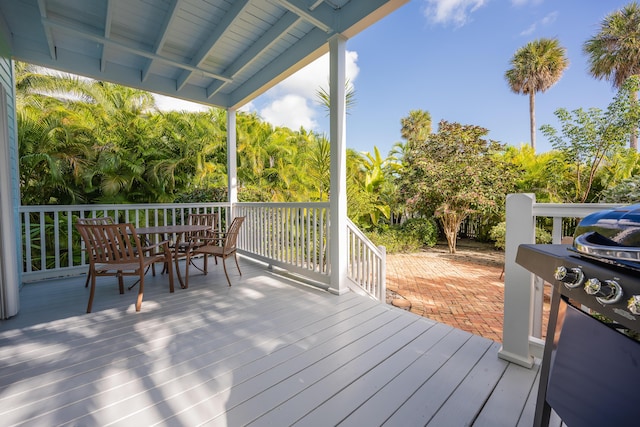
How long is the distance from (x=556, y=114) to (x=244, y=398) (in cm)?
953

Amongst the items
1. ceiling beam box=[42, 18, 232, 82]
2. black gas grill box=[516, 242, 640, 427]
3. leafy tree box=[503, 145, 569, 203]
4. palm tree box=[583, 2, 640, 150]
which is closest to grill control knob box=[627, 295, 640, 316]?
black gas grill box=[516, 242, 640, 427]

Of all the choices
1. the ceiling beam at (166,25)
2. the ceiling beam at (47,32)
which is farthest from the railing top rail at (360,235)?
the ceiling beam at (47,32)

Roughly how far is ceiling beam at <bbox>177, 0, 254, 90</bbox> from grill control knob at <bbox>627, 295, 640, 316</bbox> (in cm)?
349

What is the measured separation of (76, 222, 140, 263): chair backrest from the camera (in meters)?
2.75

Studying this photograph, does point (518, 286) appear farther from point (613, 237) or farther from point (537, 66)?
point (537, 66)

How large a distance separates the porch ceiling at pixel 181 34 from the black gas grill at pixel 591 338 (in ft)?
9.04

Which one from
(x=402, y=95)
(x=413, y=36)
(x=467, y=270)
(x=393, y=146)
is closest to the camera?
(x=467, y=270)

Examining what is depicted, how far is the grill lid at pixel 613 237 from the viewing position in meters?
0.68

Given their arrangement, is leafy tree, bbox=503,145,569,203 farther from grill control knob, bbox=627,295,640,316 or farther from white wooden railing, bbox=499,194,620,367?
grill control knob, bbox=627,295,640,316

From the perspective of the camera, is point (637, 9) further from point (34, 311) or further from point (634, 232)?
point (34, 311)

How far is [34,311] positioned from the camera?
2.73 metres

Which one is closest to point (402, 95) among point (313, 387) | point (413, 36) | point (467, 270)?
point (413, 36)

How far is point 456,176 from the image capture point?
8500mm

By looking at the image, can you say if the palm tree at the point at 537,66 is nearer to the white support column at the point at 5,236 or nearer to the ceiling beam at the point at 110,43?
the ceiling beam at the point at 110,43
